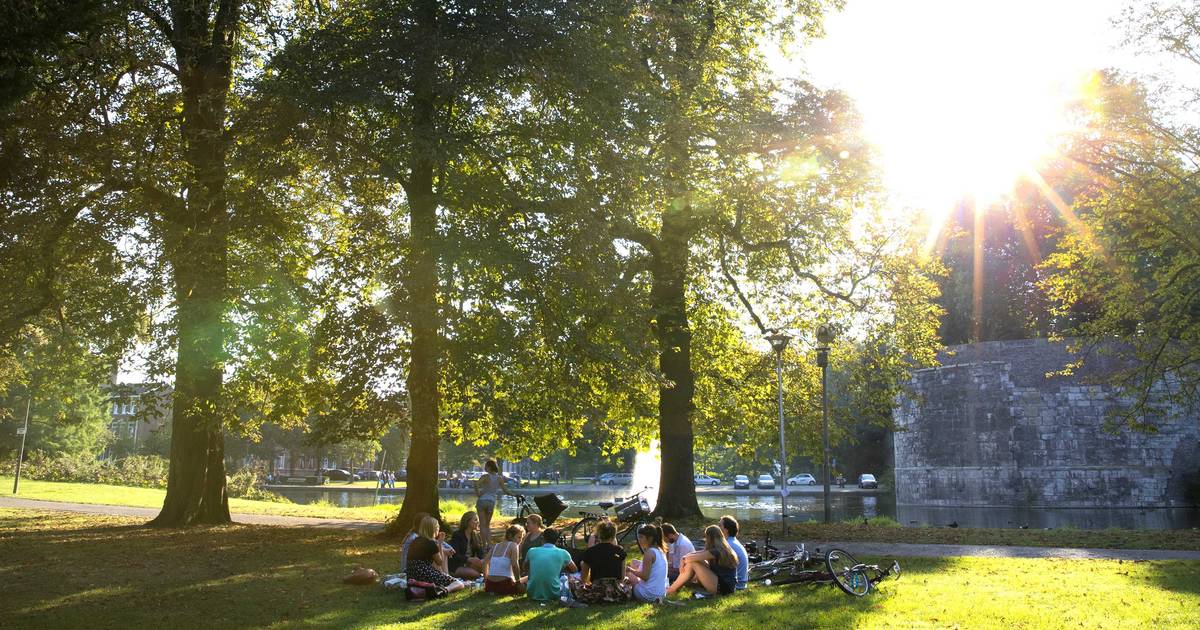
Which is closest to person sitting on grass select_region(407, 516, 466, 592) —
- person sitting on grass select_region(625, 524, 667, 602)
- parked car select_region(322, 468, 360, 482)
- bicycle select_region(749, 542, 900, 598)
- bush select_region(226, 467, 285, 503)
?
person sitting on grass select_region(625, 524, 667, 602)

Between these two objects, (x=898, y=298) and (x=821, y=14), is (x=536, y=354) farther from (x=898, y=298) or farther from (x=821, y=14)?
(x=821, y=14)

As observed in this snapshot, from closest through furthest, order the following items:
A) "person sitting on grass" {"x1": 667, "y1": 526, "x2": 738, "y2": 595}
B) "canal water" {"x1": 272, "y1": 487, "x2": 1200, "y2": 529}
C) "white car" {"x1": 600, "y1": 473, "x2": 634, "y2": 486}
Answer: "person sitting on grass" {"x1": 667, "y1": 526, "x2": 738, "y2": 595} < "canal water" {"x1": 272, "y1": 487, "x2": 1200, "y2": 529} < "white car" {"x1": 600, "y1": 473, "x2": 634, "y2": 486}

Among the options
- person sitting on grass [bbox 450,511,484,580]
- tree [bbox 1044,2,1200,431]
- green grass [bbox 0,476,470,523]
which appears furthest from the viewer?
green grass [bbox 0,476,470,523]

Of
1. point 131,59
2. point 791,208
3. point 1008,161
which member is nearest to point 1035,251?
point 1008,161

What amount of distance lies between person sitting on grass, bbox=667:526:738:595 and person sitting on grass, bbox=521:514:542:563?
7.26 ft

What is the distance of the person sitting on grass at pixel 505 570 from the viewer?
34.2 ft

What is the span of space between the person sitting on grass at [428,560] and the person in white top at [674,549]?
8.47 ft

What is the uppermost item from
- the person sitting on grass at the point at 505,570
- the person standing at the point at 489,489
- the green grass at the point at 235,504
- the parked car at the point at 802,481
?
the person standing at the point at 489,489

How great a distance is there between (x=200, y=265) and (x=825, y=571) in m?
11.2

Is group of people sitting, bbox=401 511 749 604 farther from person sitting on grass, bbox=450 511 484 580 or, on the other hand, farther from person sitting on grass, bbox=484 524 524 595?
person sitting on grass, bbox=450 511 484 580

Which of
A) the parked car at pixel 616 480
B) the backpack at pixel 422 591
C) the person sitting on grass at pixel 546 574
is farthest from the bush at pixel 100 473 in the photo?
the parked car at pixel 616 480

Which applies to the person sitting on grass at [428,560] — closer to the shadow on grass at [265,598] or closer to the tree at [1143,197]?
the shadow on grass at [265,598]

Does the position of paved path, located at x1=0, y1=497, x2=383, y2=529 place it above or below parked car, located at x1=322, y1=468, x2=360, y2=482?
above

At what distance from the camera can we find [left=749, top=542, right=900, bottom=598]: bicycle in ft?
32.4
